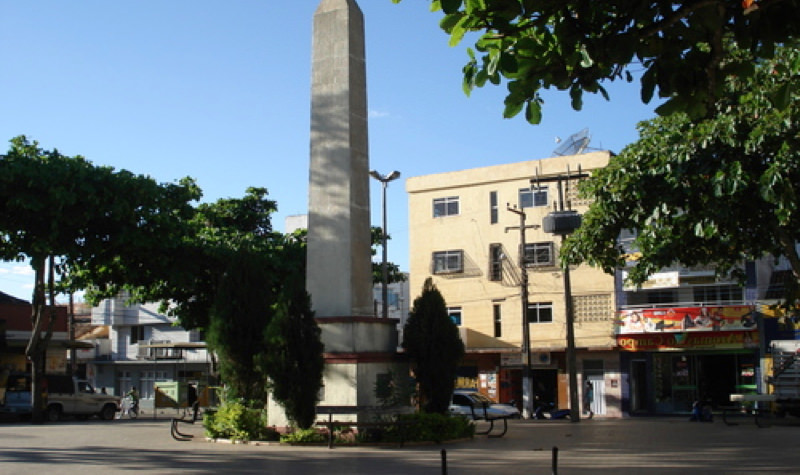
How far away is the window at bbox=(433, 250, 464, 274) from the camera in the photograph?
39.9 metres

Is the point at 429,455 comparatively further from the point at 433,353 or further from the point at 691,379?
the point at 691,379

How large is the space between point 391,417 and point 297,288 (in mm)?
3368

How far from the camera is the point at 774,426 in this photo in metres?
26.1

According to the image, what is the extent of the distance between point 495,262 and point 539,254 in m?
2.07

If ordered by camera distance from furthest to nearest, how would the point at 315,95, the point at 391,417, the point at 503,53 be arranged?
the point at 315,95 < the point at 391,417 < the point at 503,53

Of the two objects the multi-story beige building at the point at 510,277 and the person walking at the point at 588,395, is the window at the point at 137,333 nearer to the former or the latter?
the multi-story beige building at the point at 510,277

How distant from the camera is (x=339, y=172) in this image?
62.3ft

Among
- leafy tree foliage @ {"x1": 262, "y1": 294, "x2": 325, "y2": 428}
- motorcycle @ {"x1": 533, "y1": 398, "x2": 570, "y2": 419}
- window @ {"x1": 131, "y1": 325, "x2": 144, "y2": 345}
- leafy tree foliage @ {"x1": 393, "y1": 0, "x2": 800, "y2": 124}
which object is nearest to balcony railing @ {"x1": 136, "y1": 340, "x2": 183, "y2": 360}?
window @ {"x1": 131, "y1": 325, "x2": 144, "y2": 345}

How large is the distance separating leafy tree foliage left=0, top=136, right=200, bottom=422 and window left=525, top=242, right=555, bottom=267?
15.2 m

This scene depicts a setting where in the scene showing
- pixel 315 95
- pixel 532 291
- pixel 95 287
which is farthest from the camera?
pixel 532 291

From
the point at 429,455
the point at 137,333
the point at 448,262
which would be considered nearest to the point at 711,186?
the point at 429,455

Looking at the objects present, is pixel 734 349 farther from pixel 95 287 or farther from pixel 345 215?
pixel 95 287

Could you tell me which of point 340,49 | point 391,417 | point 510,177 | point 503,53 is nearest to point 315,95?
point 340,49

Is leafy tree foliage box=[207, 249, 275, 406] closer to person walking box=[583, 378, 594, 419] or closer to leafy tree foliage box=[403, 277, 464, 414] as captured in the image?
leafy tree foliage box=[403, 277, 464, 414]
